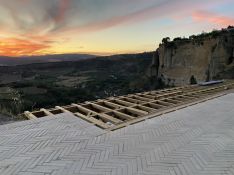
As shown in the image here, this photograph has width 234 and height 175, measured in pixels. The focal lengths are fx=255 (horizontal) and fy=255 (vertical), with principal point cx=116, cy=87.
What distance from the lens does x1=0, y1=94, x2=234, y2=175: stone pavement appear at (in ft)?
16.0

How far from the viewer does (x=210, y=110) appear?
9195mm

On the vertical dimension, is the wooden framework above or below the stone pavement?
above

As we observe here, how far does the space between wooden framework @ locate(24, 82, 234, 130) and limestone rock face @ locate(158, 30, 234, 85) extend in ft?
67.9

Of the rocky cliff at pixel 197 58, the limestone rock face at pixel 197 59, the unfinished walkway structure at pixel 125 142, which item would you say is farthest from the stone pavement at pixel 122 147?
the rocky cliff at pixel 197 58

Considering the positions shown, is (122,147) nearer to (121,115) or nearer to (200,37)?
(121,115)

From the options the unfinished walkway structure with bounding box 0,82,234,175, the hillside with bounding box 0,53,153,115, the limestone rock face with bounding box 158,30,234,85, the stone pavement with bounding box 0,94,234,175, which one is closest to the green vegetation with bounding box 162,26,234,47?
the limestone rock face with bounding box 158,30,234,85

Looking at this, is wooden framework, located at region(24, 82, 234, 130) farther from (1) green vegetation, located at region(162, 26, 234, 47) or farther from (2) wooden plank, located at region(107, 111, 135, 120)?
(1) green vegetation, located at region(162, 26, 234, 47)

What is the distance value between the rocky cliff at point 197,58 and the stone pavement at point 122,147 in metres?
25.4

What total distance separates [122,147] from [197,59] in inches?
1852

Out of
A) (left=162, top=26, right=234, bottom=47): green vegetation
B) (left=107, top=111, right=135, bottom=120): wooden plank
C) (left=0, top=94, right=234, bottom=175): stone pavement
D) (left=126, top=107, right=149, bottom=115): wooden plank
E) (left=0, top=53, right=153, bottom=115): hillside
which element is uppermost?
(left=162, top=26, right=234, bottom=47): green vegetation

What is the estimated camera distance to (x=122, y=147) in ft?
19.4

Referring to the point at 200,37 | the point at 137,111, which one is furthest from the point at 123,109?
the point at 200,37

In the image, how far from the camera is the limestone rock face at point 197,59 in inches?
1567

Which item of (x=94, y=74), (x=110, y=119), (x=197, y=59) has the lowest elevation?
(x=94, y=74)
